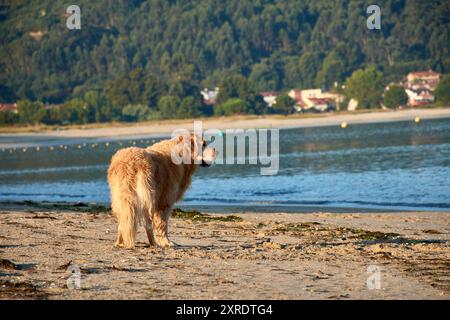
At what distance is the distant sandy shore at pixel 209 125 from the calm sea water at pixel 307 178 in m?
18.5

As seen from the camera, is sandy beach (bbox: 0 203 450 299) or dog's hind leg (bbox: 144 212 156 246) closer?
sandy beach (bbox: 0 203 450 299)

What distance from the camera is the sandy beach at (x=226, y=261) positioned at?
10.0m

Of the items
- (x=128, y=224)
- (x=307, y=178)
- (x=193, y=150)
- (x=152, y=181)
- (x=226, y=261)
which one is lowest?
(x=307, y=178)

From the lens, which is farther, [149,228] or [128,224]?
[149,228]

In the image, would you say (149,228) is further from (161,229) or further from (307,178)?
(307,178)

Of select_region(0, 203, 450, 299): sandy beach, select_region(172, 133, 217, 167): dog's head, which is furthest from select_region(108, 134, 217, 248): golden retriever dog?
select_region(0, 203, 450, 299): sandy beach

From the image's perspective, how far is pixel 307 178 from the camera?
35875 mm

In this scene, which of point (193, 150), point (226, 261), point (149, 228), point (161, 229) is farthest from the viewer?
point (193, 150)

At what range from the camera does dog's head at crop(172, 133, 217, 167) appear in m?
14.0

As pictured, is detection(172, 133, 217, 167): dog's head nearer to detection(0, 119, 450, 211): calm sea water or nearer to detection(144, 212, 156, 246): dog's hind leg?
detection(144, 212, 156, 246): dog's hind leg

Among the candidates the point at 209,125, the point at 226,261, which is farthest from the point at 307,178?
the point at 209,125

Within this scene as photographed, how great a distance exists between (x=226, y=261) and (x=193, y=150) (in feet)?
8.39

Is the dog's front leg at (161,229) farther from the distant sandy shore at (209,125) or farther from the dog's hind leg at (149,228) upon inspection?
the distant sandy shore at (209,125)
